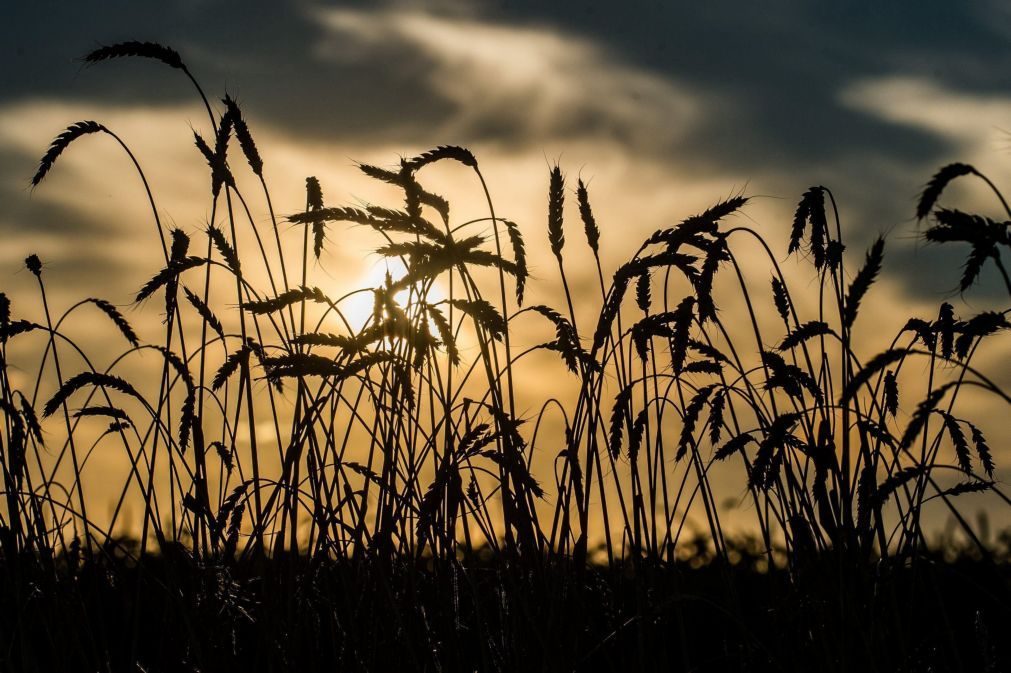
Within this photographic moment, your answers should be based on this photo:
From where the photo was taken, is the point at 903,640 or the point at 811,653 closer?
the point at 903,640

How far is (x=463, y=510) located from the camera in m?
2.92

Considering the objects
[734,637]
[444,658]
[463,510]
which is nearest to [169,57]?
[463,510]

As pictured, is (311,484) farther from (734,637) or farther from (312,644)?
(734,637)

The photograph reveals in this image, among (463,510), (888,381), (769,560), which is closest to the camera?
(463,510)

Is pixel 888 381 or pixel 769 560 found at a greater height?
pixel 888 381

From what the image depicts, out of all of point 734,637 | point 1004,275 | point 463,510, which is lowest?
point 734,637

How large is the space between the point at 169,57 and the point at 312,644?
6.74ft

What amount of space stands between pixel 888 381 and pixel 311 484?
196cm

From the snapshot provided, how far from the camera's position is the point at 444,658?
2.94 meters

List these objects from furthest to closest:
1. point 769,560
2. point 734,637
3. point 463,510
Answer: point 734,637 < point 769,560 < point 463,510

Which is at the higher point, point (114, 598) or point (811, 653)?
point (114, 598)

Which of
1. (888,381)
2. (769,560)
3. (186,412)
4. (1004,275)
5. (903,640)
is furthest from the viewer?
(186,412)

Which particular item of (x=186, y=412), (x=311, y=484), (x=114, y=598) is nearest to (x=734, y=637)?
(x=311, y=484)

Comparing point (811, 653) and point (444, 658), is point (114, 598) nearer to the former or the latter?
point (444, 658)
